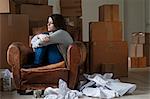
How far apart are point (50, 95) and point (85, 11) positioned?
13.6 feet

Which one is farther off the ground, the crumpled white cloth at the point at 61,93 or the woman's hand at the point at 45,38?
the woman's hand at the point at 45,38

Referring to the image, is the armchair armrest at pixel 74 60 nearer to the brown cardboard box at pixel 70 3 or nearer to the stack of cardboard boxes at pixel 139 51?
the brown cardboard box at pixel 70 3

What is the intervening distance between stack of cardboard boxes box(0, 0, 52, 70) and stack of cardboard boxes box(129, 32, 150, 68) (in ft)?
9.02

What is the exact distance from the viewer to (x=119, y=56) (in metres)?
5.20

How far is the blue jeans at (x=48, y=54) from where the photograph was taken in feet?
12.2

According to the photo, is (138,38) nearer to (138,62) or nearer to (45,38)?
(138,62)

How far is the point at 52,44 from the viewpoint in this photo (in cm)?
373

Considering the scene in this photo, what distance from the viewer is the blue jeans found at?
3723mm

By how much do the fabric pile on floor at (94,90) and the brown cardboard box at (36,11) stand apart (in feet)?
5.37

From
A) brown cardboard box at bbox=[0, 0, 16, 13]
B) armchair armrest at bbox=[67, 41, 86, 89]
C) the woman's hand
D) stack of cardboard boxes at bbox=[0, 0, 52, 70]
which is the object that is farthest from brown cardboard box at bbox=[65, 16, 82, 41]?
armchair armrest at bbox=[67, 41, 86, 89]

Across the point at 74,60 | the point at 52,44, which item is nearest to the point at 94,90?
the point at 74,60

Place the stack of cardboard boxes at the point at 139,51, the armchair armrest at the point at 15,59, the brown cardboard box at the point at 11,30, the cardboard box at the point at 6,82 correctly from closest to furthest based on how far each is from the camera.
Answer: the armchair armrest at the point at 15,59 < the cardboard box at the point at 6,82 < the brown cardboard box at the point at 11,30 < the stack of cardboard boxes at the point at 139,51

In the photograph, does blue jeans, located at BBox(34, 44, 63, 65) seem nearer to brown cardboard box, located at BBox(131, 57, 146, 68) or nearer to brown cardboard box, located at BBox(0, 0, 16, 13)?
brown cardboard box, located at BBox(0, 0, 16, 13)

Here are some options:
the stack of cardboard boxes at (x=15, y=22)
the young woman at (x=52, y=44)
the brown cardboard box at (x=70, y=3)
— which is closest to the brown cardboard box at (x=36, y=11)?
the stack of cardboard boxes at (x=15, y=22)
